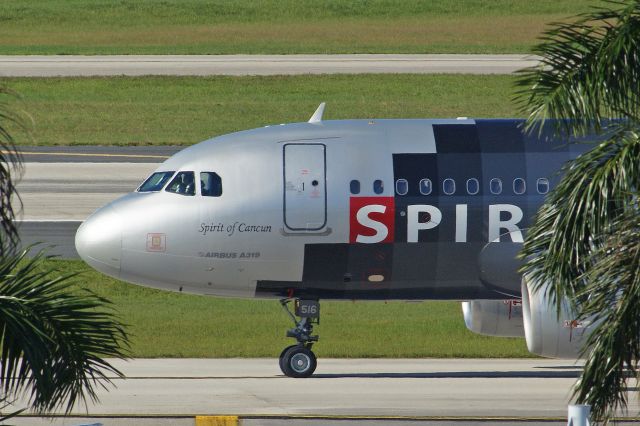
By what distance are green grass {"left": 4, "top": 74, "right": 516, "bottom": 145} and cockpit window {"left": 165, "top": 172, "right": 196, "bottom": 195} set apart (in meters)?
31.1

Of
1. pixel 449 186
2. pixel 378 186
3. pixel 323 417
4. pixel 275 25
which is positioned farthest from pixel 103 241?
pixel 275 25

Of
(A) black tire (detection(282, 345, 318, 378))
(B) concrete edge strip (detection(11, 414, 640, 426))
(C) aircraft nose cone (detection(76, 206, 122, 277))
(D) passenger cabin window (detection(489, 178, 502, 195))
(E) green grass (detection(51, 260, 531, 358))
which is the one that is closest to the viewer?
(B) concrete edge strip (detection(11, 414, 640, 426))

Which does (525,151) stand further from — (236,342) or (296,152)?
(236,342)

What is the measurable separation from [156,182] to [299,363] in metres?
4.26

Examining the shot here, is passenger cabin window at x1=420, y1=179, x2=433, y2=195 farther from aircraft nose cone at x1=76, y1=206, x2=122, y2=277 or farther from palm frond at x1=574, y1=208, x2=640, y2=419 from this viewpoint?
palm frond at x1=574, y1=208, x2=640, y2=419

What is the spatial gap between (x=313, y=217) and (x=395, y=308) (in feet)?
29.6

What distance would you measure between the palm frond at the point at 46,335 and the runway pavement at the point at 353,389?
1007cm

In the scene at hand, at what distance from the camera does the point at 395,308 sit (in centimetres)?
3347

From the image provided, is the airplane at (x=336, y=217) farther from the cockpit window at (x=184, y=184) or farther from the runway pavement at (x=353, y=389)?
the runway pavement at (x=353, y=389)

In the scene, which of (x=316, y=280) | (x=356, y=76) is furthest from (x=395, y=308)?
(x=356, y=76)

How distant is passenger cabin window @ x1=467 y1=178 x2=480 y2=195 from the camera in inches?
988

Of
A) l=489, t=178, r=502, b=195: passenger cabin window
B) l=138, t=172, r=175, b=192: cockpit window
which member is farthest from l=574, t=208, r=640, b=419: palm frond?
l=138, t=172, r=175, b=192: cockpit window

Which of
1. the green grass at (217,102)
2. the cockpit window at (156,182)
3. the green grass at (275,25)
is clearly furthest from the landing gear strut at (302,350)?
the green grass at (275,25)

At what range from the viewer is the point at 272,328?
30.7 m
